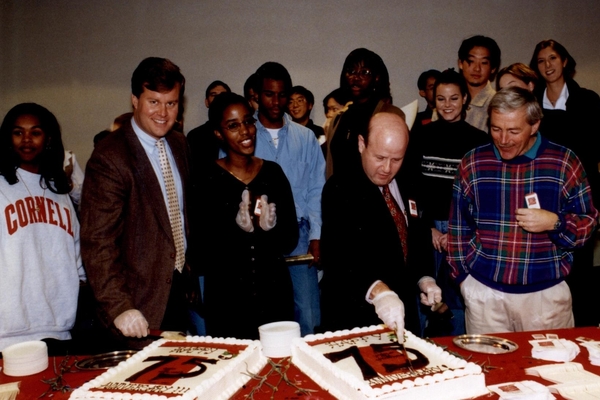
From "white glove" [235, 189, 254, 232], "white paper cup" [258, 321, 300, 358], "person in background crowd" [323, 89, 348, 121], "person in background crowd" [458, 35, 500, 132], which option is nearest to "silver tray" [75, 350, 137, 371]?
"white paper cup" [258, 321, 300, 358]

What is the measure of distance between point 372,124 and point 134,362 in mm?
1368

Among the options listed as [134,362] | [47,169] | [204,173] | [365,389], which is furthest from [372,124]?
[47,169]

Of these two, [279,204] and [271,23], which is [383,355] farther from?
[271,23]

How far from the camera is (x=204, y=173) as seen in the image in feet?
9.00

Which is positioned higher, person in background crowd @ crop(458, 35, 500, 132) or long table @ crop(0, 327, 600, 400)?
person in background crowd @ crop(458, 35, 500, 132)

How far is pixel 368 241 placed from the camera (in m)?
2.27

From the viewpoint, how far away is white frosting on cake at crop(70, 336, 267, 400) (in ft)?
5.22

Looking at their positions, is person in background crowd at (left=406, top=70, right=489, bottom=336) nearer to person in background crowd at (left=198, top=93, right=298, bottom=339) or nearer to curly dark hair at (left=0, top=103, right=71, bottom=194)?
person in background crowd at (left=198, top=93, right=298, bottom=339)

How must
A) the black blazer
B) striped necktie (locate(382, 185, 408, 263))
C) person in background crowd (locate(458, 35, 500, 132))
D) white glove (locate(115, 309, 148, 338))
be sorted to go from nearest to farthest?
white glove (locate(115, 309, 148, 338)) → the black blazer → striped necktie (locate(382, 185, 408, 263)) → person in background crowd (locate(458, 35, 500, 132))

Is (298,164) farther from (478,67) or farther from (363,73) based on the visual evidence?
(478,67)

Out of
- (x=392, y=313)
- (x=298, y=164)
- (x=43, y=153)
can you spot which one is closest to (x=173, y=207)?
(x=43, y=153)

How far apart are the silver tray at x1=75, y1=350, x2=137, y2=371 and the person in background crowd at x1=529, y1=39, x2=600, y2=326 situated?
9.19 ft

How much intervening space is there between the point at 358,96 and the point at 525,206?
1.40 m

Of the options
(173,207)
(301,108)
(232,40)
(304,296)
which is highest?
(232,40)
